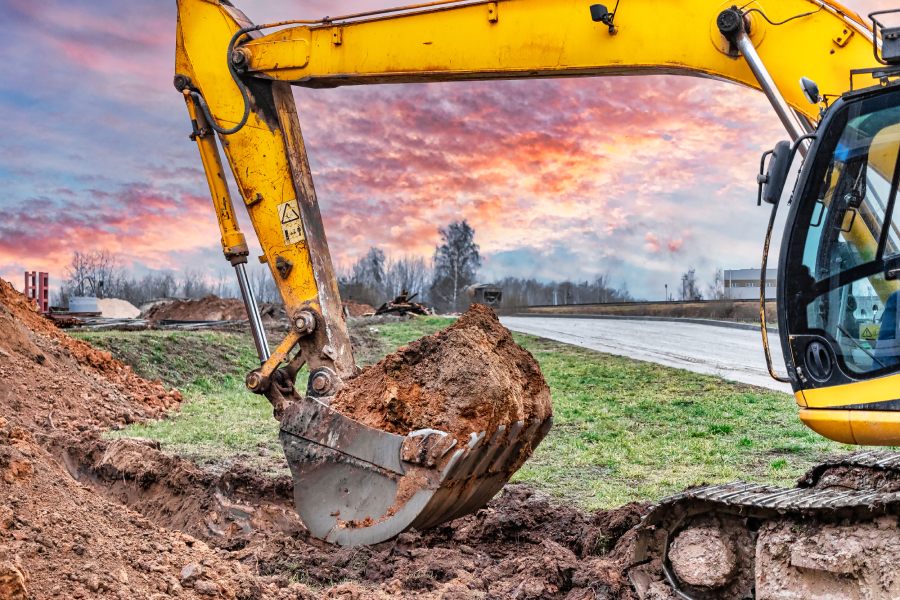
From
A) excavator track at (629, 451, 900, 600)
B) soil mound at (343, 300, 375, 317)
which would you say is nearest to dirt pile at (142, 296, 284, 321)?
soil mound at (343, 300, 375, 317)

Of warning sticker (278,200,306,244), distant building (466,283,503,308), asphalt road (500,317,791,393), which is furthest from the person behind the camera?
distant building (466,283,503,308)

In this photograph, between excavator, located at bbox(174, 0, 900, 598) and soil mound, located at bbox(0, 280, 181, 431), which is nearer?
excavator, located at bbox(174, 0, 900, 598)

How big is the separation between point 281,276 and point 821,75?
3.83 metres

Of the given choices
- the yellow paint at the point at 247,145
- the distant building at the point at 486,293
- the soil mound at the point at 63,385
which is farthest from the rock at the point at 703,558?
the distant building at the point at 486,293

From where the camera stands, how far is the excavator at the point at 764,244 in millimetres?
3996

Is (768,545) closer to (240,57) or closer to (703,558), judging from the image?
(703,558)

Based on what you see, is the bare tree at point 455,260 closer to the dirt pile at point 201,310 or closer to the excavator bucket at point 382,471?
the dirt pile at point 201,310

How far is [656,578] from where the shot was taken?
430 centimetres

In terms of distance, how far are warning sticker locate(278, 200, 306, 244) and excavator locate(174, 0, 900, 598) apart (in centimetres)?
1

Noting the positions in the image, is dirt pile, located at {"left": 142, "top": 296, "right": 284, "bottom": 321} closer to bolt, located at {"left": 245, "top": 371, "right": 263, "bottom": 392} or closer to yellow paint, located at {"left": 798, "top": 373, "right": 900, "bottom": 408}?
bolt, located at {"left": 245, "top": 371, "right": 263, "bottom": 392}

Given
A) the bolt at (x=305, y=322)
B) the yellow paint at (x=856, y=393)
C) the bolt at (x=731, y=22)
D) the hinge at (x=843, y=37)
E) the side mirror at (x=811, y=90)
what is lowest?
the yellow paint at (x=856, y=393)

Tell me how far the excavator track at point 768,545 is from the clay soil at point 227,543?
0.32 meters

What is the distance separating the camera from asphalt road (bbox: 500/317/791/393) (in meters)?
16.8

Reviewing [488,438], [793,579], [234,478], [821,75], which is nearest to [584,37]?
[821,75]
